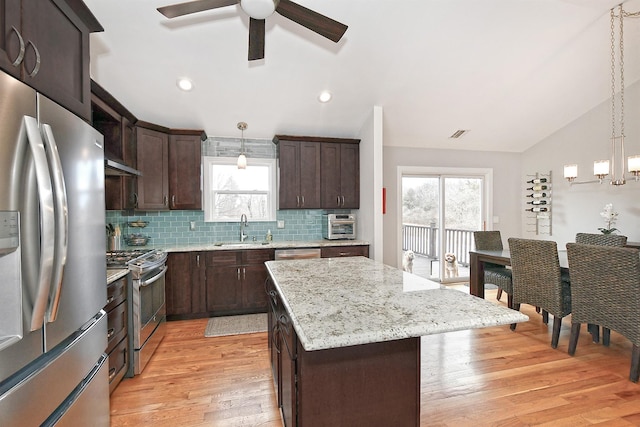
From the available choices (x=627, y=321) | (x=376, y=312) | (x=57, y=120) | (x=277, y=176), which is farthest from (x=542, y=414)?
(x=277, y=176)

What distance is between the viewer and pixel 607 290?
243 centimetres

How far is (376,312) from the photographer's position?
126 cm

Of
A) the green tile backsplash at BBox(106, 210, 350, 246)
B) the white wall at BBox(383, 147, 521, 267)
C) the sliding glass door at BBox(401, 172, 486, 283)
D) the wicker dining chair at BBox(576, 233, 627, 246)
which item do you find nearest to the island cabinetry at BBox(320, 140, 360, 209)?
the green tile backsplash at BBox(106, 210, 350, 246)

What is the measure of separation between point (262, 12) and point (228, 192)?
279 cm

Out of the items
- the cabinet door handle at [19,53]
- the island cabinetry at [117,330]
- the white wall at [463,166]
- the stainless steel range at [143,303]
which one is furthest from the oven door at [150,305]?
the white wall at [463,166]

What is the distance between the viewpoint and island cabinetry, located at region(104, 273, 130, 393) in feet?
6.82

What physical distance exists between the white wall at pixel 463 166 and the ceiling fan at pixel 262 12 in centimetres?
294

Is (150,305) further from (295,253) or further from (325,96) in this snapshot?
(325,96)

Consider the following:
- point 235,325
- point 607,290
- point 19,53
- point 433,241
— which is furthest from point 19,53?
point 433,241

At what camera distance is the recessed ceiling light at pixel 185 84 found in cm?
327

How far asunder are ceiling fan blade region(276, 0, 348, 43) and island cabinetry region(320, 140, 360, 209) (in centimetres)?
214

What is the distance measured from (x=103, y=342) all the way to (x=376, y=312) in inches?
63.2

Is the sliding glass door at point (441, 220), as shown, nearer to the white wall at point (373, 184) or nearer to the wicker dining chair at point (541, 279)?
the white wall at point (373, 184)

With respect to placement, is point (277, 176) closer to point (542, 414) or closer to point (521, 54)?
point (521, 54)
